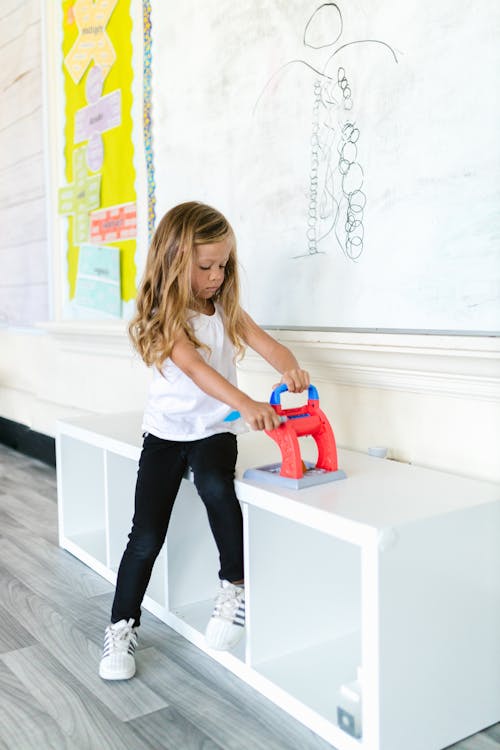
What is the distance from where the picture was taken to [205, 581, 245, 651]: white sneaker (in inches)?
54.2

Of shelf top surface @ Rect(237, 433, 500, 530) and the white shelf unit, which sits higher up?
shelf top surface @ Rect(237, 433, 500, 530)

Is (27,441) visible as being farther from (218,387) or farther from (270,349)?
(218,387)

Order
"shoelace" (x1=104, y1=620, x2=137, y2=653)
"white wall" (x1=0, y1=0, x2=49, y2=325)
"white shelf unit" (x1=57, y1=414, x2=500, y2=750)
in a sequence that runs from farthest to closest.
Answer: "white wall" (x1=0, y1=0, x2=49, y2=325), "shoelace" (x1=104, y1=620, x2=137, y2=653), "white shelf unit" (x1=57, y1=414, x2=500, y2=750)

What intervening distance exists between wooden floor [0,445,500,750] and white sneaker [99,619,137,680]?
19 millimetres

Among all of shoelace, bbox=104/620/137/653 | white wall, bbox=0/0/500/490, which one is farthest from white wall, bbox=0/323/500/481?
shoelace, bbox=104/620/137/653

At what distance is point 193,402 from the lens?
1.53 m

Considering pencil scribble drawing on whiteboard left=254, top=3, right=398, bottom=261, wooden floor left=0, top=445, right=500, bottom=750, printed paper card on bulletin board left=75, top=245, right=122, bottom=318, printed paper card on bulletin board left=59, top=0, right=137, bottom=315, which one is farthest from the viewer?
printed paper card on bulletin board left=75, top=245, right=122, bottom=318

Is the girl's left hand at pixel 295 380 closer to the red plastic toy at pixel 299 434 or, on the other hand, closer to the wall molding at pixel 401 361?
the red plastic toy at pixel 299 434

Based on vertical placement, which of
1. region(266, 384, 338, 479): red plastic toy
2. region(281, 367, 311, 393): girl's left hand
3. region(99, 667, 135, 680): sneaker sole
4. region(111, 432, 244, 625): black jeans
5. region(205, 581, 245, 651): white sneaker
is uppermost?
region(281, 367, 311, 393): girl's left hand

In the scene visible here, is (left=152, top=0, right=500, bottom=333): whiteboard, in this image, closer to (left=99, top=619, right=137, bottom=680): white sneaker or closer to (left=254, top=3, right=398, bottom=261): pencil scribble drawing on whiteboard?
(left=254, top=3, right=398, bottom=261): pencil scribble drawing on whiteboard

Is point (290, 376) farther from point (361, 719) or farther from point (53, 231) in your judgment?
point (53, 231)

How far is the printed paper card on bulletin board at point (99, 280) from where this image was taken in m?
2.51

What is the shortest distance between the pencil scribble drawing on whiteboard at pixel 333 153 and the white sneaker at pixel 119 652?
0.86m

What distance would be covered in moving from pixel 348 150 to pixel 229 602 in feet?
3.02
